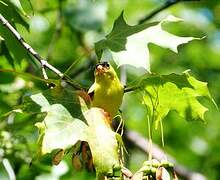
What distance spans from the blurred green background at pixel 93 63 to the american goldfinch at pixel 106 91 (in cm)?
103

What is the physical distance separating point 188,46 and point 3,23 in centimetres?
392

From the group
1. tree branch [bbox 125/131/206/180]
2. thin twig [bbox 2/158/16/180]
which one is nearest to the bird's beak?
thin twig [bbox 2/158/16/180]

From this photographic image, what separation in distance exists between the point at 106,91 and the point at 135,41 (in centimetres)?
27

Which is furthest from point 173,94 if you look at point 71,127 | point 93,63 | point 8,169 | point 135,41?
point 93,63

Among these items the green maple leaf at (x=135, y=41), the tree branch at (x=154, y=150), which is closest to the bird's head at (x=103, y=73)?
the green maple leaf at (x=135, y=41)

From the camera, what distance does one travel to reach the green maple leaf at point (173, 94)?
2162 mm

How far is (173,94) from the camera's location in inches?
87.7

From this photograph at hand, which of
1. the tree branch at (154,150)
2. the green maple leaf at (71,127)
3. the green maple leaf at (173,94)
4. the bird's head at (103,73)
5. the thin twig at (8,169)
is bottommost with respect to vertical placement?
the tree branch at (154,150)

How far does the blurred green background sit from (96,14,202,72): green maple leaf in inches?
35.0

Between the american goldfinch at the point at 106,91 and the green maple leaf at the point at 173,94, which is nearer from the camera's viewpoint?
the american goldfinch at the point at 106,91

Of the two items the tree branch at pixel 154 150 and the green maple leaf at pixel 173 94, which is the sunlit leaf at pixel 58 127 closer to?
the green maple leaf at pixel 173 94

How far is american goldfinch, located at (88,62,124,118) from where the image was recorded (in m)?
2.04

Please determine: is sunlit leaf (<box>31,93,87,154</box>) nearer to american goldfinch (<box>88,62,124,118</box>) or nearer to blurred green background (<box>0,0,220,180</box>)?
american goldfinch (<box>88,62,124,118</box>)

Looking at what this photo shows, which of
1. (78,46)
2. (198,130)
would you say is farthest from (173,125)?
(78,46)
